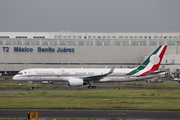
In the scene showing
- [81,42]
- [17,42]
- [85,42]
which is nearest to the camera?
[17,42]

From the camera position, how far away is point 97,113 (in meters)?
38.5

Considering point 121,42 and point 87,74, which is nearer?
point 87,74

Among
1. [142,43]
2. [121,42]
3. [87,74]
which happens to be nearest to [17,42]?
[121,42]

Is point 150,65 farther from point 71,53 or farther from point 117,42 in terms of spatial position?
point 117,42

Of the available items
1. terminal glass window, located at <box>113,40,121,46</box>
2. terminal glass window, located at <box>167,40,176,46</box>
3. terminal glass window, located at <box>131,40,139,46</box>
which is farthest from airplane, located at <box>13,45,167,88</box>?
terminal glass window, located at <box>167,40,176,46</box>

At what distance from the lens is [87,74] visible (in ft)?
276

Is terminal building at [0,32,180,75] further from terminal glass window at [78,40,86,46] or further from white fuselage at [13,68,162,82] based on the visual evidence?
white fuselage at [13,68,162,82]

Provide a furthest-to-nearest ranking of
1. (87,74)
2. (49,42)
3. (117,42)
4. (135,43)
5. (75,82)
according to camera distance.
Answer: (117,42), (135,43), (49,42), (87,74), (75,82)

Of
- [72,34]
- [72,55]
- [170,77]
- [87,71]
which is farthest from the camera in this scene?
[72,34]

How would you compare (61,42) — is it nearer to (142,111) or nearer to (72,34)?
(72,34)

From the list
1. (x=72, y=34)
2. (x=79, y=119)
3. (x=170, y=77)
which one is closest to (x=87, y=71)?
(x=170, y=77)

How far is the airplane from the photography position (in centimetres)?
8188

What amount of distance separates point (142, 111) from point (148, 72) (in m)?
46.6

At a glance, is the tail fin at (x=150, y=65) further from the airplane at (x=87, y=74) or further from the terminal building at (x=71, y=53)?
the terminal building at (x=71, y=53)
